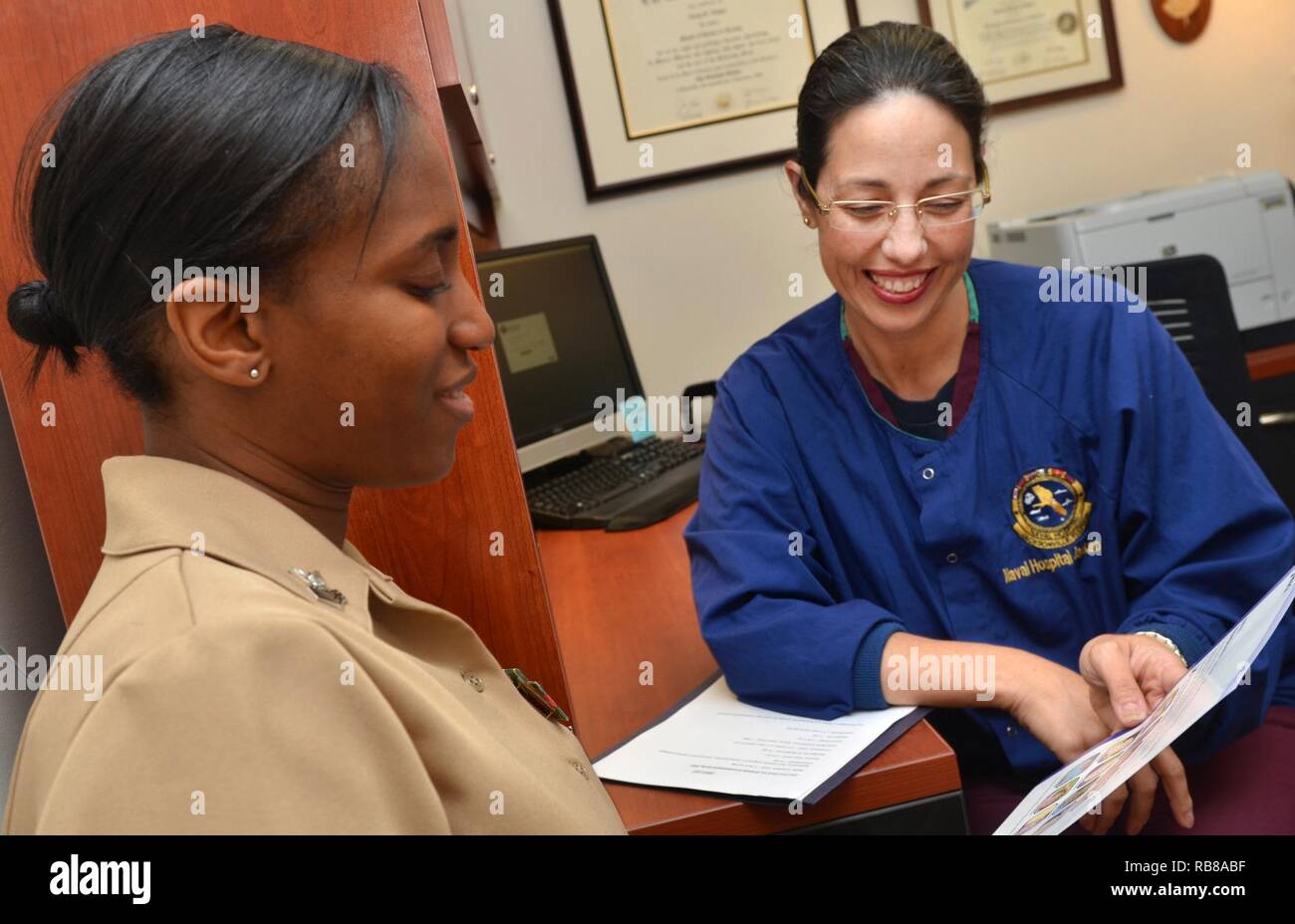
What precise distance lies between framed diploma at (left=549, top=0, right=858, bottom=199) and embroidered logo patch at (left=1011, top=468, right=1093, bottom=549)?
6.59 ft

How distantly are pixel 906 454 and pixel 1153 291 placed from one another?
38.9 inches

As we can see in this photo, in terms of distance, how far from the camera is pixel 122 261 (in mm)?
675

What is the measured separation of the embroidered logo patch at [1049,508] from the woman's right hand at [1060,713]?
0.18 meters

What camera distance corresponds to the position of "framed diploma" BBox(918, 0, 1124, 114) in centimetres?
323

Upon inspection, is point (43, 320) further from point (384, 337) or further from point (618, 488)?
point (618, 488)

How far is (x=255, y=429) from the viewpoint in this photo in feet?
2.32

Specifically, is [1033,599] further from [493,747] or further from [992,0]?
[992,0]

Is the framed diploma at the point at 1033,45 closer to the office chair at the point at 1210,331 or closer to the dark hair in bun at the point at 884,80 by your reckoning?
the office chair at the point at 1210,331

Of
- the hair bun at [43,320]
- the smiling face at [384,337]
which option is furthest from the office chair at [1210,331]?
the hair bun at [43,320]

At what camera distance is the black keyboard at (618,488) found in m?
2.29

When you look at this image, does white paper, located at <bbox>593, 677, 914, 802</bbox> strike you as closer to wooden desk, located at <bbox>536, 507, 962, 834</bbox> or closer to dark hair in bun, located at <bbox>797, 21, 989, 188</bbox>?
wooden desk, located at <bbox>536, 507, 962, 834</bbox>

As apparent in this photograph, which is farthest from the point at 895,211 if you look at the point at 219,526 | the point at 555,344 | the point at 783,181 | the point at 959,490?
the point at 783,181
